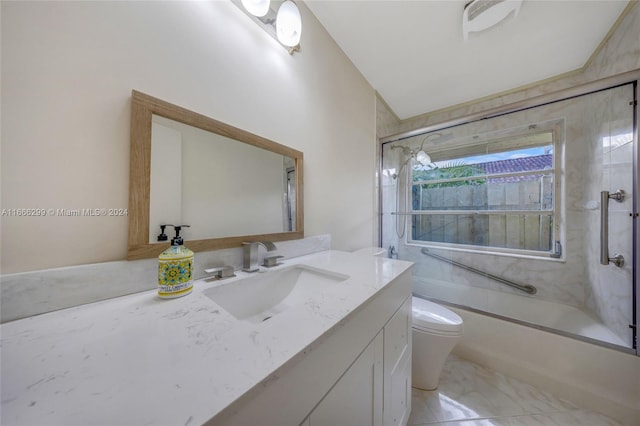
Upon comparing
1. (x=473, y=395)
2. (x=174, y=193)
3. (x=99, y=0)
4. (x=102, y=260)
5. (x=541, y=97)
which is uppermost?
(x=541, y=97)

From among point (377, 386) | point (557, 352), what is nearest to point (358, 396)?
point (377, 386)

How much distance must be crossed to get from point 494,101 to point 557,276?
166cm

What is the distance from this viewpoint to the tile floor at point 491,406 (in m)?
1.05

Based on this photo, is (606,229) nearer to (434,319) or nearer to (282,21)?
(434,319)

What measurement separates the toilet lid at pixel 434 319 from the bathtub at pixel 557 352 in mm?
515

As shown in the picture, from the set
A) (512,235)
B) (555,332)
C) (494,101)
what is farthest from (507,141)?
(555,332)

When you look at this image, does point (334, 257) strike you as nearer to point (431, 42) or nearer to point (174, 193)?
point (174, 193)

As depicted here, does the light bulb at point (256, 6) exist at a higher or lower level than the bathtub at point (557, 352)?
higher

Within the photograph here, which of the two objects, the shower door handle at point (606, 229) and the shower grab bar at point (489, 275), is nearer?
the shower door handle at point (606, 229)

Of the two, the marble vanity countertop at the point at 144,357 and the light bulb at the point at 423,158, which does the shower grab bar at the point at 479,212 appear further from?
the marble vanity countertop at the point at 144,357

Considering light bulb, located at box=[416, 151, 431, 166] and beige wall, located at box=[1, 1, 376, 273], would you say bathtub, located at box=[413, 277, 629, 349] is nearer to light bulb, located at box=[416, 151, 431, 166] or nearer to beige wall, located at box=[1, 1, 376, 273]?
light bulb, located at box=[416, 151, 431, 166]

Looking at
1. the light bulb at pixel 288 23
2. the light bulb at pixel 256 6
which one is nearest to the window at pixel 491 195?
the light bulb at pixel 288 23

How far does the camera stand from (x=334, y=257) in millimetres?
1071

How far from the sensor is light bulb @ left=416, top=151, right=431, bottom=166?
2168 millimetres
